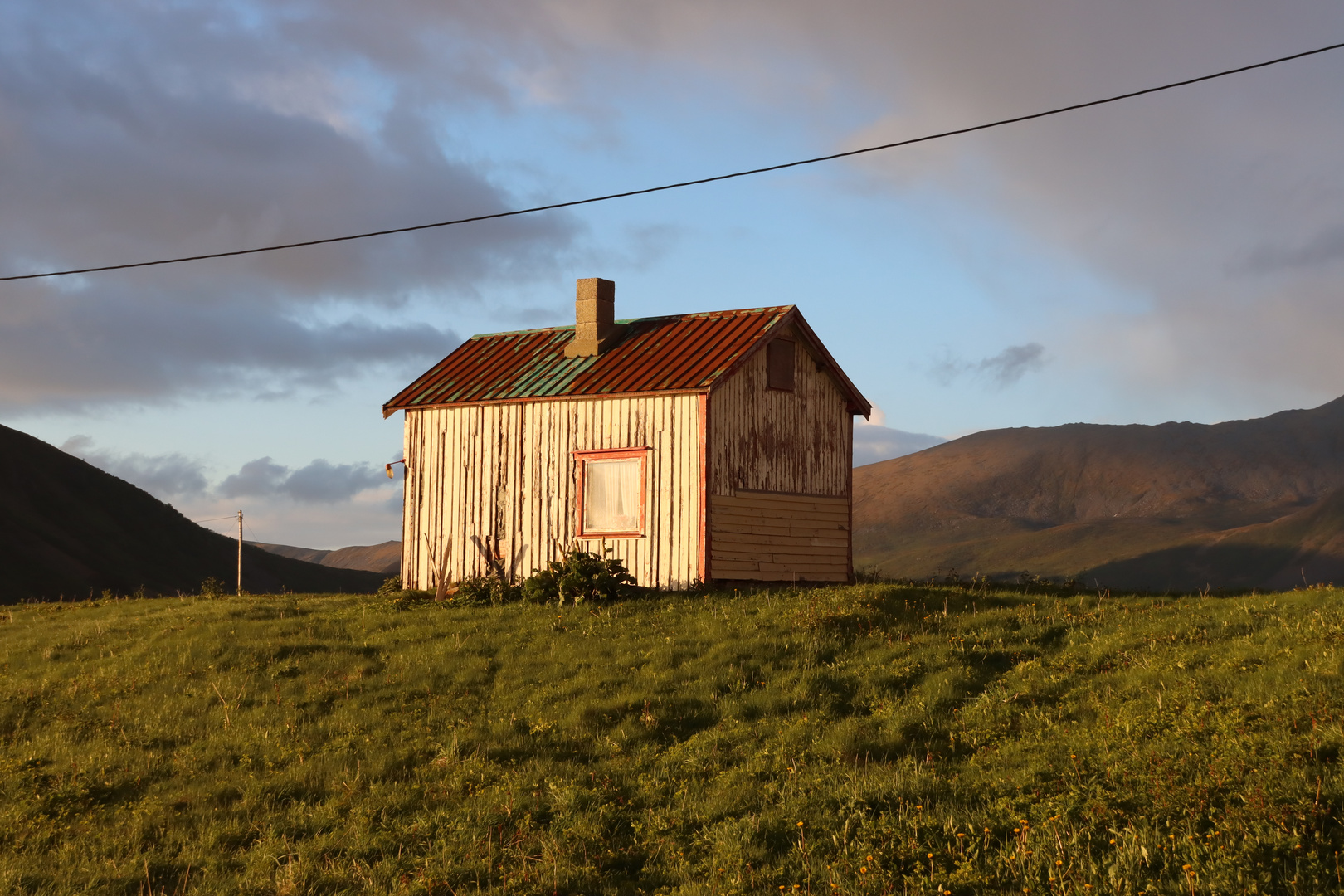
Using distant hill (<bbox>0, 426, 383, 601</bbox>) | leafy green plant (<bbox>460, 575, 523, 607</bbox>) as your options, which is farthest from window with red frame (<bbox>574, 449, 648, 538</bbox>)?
distant hill (<bbox>0, 426, 383, 601</bbox>)

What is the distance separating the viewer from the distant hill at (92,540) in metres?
111

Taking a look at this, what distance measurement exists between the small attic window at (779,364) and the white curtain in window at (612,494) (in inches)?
160

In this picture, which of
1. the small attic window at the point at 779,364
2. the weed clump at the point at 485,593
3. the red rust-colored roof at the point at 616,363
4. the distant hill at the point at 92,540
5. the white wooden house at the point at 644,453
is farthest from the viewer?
the distant hill at the point at 92,540

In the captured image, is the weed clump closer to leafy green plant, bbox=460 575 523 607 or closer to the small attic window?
leafy green plant, bbox=460 575 523 607

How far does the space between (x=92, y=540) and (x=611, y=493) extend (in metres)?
110

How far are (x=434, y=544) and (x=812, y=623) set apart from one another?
1324cm

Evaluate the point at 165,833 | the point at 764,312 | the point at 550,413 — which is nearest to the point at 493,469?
the point at 550,413

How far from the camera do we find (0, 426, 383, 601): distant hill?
364 ft

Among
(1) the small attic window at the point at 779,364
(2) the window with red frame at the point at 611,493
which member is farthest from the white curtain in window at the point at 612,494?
(1) the small attic window at the point at 779,364

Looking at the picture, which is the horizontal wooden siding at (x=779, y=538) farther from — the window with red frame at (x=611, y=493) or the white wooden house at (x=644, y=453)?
the window with red frame at (x=611, y=493)

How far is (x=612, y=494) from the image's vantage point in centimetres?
2734

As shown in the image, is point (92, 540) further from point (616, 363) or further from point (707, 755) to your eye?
point (707, 755)

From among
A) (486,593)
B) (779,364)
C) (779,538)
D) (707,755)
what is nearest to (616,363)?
(779,364)

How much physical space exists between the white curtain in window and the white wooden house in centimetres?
3
